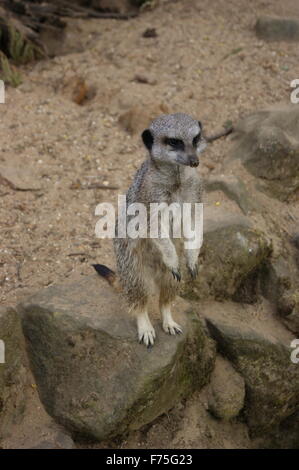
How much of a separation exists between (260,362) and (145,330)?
96cm

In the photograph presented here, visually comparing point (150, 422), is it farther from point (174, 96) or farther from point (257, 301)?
point (174, 96)

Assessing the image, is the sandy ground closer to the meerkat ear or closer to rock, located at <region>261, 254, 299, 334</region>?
rock, located at <region>261, 254, 299, 334</region>

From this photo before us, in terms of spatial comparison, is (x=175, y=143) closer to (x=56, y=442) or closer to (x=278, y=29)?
(x=56, y=442)

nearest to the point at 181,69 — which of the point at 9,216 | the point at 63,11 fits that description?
the point at 63,11

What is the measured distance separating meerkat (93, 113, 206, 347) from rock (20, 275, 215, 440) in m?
0.13

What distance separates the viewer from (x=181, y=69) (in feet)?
19.3

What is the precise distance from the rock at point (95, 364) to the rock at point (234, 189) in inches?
56.5

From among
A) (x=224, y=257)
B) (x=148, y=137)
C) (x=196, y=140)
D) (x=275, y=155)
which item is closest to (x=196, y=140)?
(x=196, y=140)

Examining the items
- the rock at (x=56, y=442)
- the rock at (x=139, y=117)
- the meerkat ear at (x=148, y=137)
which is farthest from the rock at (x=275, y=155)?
the rock at (x=56, y=442)

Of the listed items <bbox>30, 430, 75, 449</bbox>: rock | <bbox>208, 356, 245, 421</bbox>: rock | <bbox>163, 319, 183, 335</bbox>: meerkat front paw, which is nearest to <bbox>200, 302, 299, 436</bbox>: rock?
<bbox>208, 356, 245, 421</bbox>: rock

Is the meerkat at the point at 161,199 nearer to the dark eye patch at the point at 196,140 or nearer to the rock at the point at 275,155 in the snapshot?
the dark eye patch at the point at 196,140

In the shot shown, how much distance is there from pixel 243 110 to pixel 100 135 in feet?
4.49

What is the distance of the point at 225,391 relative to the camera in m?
3.73

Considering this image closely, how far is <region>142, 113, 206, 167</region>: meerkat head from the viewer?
9.28ft
